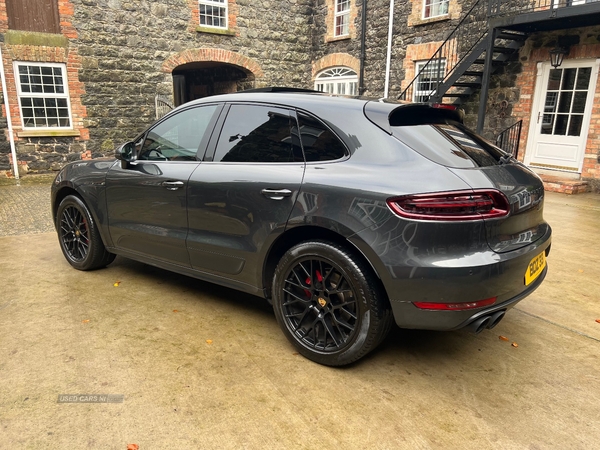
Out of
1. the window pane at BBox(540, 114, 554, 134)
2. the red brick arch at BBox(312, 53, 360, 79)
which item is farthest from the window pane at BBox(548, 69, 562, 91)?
the red brick arch at BBox(312, 53, 360, 79)

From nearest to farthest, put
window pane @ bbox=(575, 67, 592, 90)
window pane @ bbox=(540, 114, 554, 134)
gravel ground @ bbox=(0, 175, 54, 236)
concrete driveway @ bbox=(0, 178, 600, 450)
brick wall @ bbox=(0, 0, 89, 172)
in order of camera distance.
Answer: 1. concrete driveway @ bbox=(0, 178, 600, 450)
2. gravel ground @ bbox=(0, 175, 54, 236)
3. window pane @ bbox=(575, 67, 592, 90)
4. window pane @ bbox=(540, 114, 554, 134)
5. brick wall @ bbox=(0, 0, 89, 172)

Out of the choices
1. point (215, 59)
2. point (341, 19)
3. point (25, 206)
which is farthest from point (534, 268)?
point (341, 19)

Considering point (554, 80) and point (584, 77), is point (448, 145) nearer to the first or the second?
point (584, 77)

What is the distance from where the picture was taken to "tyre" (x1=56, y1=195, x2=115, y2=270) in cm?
437

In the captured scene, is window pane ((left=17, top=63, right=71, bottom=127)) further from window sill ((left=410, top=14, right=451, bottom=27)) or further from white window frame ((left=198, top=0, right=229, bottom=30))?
window sill ((left=410, top=14, right=451, bottom=27))

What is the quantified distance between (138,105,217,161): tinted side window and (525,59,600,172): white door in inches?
347

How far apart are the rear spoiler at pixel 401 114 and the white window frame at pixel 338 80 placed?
11.8m

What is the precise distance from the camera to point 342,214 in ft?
8.73

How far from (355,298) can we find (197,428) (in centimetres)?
107

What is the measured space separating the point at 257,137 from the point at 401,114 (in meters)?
0.99

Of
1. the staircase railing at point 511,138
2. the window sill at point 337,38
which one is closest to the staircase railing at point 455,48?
the staircase railing at point 511,138

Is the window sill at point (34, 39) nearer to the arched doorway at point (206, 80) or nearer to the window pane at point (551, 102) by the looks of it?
the arched doorway at point (206, 80)

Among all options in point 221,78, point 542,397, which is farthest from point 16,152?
point 542,397

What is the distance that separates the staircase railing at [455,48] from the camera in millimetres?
10617
